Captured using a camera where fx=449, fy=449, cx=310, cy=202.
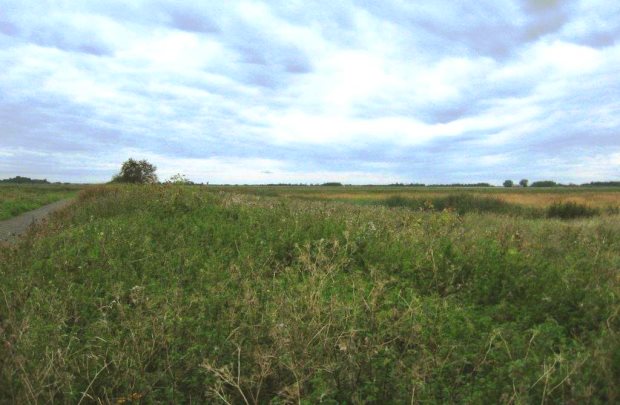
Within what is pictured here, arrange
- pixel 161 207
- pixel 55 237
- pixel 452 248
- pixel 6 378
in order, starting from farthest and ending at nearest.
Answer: pixel 161 207 < pixel 55 237 < pixel 452 248 < pixel 6 378

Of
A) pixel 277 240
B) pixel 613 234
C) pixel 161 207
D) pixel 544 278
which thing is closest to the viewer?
pixel 544 278

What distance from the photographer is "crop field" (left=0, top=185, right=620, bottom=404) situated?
3.37 metres

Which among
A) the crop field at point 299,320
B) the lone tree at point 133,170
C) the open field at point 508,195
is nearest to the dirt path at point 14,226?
the crop field at point 299,320

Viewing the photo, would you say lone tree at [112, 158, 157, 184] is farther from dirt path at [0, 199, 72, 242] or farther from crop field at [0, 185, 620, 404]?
crop field at [0, 185, 620, 404]

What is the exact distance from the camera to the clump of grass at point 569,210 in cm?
2902

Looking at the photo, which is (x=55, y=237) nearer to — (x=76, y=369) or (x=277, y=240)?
(x=277, y=240)

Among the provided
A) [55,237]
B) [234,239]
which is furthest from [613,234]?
[55,237]

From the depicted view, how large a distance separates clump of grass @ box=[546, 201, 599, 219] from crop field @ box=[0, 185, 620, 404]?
22.5 meters

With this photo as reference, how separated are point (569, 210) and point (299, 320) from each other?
101ft

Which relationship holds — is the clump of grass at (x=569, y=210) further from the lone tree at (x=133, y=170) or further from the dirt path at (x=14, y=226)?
the lone tree at (x=133, y=170)

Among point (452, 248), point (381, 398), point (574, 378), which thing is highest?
point (452, 248)

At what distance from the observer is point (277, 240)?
836 cm

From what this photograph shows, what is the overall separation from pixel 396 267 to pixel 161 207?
7626mm

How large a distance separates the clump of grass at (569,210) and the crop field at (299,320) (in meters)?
22.5
